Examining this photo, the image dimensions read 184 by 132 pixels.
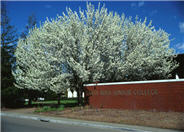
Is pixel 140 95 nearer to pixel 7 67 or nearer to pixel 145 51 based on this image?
pixel 145 51

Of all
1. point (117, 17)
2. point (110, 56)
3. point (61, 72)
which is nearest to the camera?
point (110, 56)

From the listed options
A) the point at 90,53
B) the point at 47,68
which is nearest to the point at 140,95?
the point at 90,53

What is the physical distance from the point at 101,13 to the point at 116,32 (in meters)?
2.42

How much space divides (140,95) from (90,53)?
18.4 ft

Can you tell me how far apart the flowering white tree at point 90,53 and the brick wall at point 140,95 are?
58.1 inches

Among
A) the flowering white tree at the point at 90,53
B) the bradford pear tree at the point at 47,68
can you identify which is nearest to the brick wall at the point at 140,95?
the flowering white tree at the point at 90,53

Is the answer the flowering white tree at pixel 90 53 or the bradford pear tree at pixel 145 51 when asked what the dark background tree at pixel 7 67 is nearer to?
the flowering white tree at pixel 90 53

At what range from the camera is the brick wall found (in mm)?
14109

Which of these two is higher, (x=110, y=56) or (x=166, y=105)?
(x=110, y=56)

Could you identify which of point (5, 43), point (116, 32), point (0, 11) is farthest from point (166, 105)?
point (0, 11)

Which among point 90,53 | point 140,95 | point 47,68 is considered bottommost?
point 140,95

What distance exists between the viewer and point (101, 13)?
1897cm

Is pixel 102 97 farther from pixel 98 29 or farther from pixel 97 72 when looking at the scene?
pixel 98 29

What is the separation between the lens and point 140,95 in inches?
613
